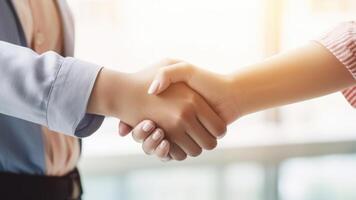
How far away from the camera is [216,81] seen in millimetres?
951

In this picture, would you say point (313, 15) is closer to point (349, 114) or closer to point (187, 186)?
point (349, 114)

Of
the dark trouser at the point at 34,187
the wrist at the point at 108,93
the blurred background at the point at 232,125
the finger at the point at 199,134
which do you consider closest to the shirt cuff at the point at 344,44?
the finger at the point at 199,134

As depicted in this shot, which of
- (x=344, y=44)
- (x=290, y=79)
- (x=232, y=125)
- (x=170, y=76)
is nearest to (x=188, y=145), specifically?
(x=170, y=76)

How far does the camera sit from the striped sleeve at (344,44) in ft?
2.91

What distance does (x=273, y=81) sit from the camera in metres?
0.95

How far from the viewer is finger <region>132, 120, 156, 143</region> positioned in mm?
870

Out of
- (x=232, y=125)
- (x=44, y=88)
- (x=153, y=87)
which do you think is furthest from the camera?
(x=232, y=125)

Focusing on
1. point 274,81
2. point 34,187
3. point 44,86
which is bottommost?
point 34,187

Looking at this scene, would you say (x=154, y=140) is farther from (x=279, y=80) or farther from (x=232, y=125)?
(x=232, y=125)

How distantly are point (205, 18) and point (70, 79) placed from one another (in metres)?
1.14

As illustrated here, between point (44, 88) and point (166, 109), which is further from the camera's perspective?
point (166, 109)

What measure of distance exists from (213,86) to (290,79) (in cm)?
15

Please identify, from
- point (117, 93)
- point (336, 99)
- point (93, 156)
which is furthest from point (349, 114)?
point (117, 93)

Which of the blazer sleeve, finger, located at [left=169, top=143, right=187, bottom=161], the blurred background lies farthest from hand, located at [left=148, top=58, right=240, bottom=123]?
the blurred background
